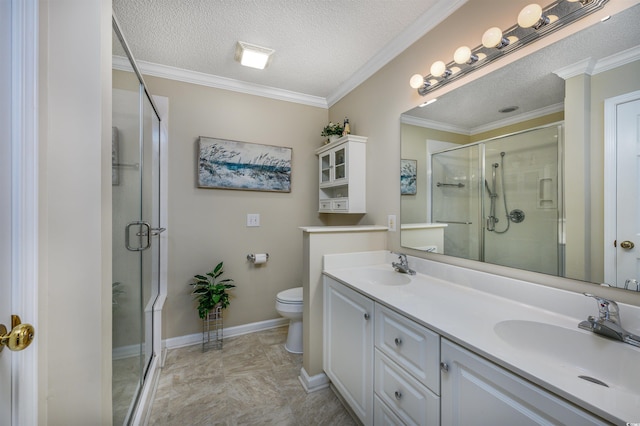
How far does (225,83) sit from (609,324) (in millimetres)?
2872

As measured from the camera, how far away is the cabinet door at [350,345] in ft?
4.10

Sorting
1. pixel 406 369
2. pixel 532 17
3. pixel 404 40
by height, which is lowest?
pixel 406 369

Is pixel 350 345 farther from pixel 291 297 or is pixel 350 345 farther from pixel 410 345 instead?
pixel 291 297

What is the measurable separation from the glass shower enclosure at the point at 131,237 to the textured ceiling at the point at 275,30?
477mm

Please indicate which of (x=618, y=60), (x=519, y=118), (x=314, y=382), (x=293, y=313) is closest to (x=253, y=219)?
(x=293, y=313)

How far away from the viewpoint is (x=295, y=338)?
2.16 m

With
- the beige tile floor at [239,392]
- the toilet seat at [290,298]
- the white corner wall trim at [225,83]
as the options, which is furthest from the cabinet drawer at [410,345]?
the white corner wall trim at [225,83]

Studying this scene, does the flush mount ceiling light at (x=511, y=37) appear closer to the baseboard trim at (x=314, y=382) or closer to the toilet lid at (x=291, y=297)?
the toilet lid at (x=291, y=297)

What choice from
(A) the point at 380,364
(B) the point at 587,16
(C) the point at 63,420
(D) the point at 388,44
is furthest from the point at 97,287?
(D) the point at 388,44

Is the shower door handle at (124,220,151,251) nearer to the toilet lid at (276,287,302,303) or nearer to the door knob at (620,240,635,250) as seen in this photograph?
A: the toilet lid at (276,287,302,303)

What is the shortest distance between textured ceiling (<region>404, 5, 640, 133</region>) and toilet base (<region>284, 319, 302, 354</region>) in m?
1.88

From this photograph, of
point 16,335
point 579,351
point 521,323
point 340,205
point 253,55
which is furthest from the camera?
point 340,205

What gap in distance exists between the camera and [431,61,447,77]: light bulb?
1.48m

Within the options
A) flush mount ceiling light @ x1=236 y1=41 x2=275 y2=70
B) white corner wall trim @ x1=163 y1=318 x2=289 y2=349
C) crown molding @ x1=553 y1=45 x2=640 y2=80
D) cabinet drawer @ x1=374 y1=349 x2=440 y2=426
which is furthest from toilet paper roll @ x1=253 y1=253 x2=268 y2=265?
crown molding @ x1=553 y1=45 x2=640 y2=80
